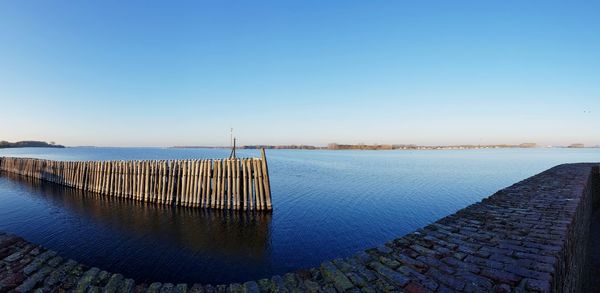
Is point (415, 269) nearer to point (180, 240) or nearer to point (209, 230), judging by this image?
point (180, 240)

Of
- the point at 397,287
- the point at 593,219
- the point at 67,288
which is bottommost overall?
the point at 593,219

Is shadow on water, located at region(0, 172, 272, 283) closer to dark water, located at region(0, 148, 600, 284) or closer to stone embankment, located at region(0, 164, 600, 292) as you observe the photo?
dark water, located at region(0, 148, 600, 284)

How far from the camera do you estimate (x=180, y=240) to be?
899 cm

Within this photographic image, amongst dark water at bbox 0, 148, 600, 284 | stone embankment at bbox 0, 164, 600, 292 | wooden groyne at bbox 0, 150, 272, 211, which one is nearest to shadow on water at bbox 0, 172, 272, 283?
dark water at bbox 0, 148, 600, 284

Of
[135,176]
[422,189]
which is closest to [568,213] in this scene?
[422,189]

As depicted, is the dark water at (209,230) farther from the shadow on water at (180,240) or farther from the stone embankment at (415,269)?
the stone embankment at (415,269)

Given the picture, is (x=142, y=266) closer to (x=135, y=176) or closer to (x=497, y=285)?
(x=497, y=285)

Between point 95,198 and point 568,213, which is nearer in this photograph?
point 568,213

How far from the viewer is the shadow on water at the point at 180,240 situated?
6.90 m

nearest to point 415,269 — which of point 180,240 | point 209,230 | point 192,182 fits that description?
point 180,240

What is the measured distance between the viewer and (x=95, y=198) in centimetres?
1608

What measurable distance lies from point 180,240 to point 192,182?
5.07m

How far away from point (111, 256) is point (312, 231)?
670 centimetres

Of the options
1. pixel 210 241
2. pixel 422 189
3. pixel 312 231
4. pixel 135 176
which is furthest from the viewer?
pixel 422 189
